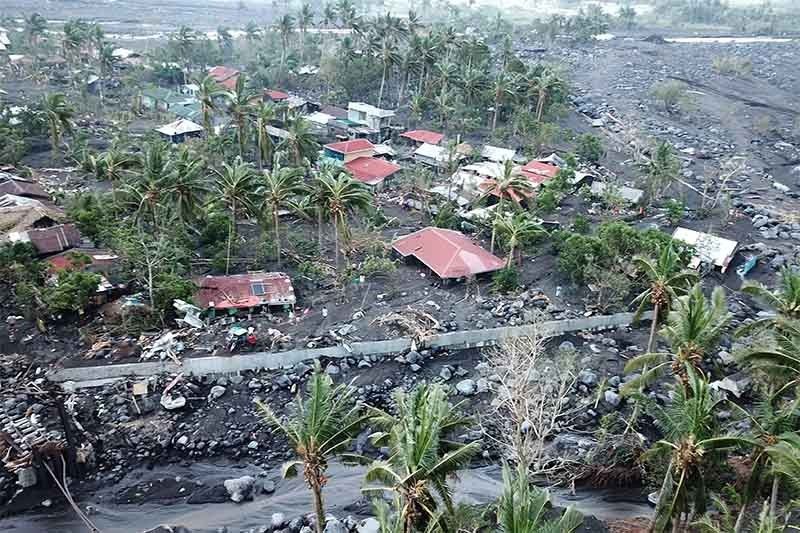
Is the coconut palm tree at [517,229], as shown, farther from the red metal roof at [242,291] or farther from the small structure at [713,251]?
the red metal roof at [242,291]

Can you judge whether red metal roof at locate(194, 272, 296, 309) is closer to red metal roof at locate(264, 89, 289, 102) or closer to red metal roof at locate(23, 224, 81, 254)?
red metal roof at locate(23, 224, 81, 254)

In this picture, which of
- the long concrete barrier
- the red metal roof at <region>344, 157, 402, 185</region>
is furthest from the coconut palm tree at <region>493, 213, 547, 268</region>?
the red metal roof at <region>344, 157, 402, 185</region>

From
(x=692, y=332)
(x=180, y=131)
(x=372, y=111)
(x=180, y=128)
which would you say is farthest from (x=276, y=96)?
(x=692, y=332)

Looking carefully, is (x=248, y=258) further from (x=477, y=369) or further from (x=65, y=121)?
(x=65, y=121)

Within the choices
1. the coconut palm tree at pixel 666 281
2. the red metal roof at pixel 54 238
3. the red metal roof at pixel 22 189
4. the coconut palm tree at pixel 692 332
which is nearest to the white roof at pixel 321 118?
the red metal roof at pixel 22 189

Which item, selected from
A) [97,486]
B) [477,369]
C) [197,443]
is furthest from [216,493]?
[477,369]
